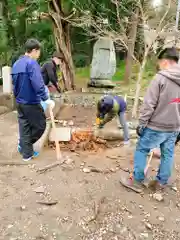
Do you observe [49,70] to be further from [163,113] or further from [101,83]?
[163,113]

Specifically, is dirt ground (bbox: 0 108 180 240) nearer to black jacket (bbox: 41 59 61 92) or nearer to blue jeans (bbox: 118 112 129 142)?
blue jeans (bbox: 118 112 129 142)

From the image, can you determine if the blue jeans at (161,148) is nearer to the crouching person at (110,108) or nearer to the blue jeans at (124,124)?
the crouching person at (110,108)

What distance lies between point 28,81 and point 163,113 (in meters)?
1.77

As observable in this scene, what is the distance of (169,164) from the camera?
3.32 m

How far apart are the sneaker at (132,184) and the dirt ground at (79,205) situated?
56 mm

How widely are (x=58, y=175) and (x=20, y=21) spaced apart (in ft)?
36.3

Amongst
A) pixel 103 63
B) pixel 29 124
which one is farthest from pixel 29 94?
pixel 103 63

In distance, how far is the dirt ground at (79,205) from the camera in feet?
9.04

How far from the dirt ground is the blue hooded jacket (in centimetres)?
93

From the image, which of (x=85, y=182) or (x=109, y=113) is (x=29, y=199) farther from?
(x=109, y=113)

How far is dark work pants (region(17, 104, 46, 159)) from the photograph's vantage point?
387 centimetres

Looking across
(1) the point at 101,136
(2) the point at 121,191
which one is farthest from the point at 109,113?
(2) the point at 121,191

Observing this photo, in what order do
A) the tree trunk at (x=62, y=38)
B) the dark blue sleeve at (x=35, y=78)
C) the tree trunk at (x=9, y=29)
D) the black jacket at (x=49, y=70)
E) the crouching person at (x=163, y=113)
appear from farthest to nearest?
the tree trunk at (x=9, y=29) → the tree trunk at (x=62, y=38) → the black jacket at (x=49, y=70) → the dark blue sleeve at (x=35, y=78) → the crouching person at (x=163, y=113)

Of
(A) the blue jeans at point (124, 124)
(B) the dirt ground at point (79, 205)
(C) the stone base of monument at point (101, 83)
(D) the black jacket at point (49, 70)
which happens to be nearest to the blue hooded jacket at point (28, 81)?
(B) the dirt ground at point (79, 205)
